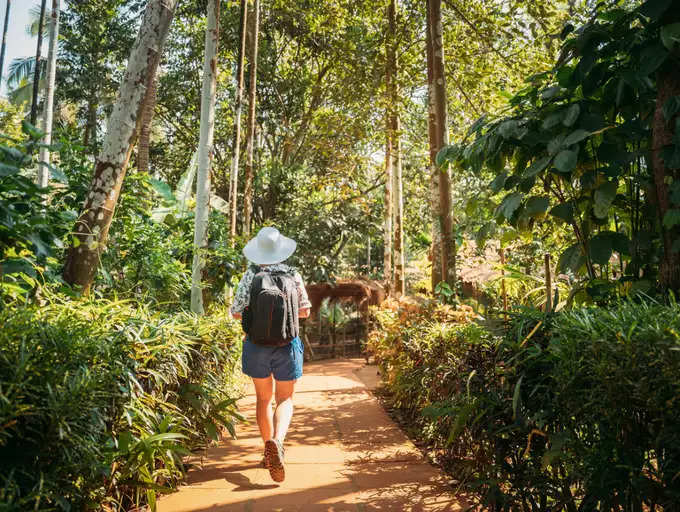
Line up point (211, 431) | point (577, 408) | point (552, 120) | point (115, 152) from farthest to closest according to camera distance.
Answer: point (115, 152), point (211, 431), point (552, 120), point (577, 408)

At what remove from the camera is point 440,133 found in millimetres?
6742

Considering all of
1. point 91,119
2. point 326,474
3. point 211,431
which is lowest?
point 326,474

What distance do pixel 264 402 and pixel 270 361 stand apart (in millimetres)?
342

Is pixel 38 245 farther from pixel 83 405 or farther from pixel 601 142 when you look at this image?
pixel 601 142

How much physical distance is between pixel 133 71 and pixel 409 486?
384cm

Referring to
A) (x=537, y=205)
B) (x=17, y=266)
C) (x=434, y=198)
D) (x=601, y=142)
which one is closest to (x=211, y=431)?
(x=17, y=266)

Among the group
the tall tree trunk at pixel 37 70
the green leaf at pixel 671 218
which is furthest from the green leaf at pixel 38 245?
the tall tree trunk at pixel 37 70

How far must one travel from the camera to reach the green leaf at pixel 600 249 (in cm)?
339

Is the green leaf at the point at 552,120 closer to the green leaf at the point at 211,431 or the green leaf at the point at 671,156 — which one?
the green leaf at the point at 671,156

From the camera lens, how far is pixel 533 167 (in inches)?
135

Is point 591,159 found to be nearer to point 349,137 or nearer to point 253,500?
point 253,500

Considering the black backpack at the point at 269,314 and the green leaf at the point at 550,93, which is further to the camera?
the black backpack at the point at 269,314

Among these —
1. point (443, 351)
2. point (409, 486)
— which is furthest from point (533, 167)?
point (409, 486)

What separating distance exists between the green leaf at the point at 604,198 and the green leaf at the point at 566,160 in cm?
36
